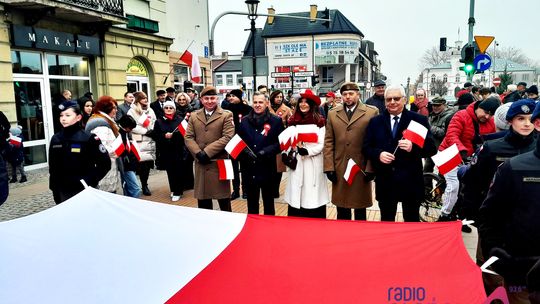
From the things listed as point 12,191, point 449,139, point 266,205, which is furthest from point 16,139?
point 449,139

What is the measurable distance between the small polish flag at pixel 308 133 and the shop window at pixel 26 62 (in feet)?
32.3

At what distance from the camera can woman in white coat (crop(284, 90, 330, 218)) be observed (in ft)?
18.3

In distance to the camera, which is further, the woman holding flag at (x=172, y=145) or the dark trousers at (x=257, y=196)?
the woman holding flag at (x=172, y=145)

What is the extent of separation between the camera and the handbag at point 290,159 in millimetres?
5574

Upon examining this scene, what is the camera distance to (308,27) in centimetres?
6856

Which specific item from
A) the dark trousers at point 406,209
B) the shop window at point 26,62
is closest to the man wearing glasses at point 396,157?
the dark trousers at point 406,209

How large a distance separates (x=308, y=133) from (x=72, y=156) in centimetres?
277

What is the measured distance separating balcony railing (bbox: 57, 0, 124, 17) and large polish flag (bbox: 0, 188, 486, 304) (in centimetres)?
1189

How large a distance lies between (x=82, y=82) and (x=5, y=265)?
1375 cm

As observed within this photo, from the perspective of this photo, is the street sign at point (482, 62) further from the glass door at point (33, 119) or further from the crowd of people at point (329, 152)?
the glass door at point (33, 119)

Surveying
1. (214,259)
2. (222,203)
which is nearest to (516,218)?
(214,259)

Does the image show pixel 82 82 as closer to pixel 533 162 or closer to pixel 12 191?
pixel 12 191

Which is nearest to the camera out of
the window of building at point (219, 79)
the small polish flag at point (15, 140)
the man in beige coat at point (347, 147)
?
the man in beige coat at point (347, 147)

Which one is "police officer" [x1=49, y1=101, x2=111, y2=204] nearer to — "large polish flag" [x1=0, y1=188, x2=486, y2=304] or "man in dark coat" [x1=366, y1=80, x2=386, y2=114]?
"large polish flag" [x1=0, y1=188, x2=486, y2=304]
